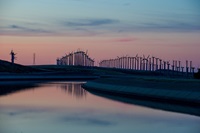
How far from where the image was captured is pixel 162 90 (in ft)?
152

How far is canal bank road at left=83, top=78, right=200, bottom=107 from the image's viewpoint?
40.4 m

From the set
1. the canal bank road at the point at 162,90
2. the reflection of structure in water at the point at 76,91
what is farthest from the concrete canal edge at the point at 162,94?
the reflection of structure in water at the point at 76,91

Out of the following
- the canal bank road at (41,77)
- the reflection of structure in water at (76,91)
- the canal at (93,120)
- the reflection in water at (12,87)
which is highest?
the canal bank road at (41,77)

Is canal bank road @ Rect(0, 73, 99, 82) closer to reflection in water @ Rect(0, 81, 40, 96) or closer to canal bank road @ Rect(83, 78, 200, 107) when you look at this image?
reflection in water @ Rect(0, 81, 40, 96)

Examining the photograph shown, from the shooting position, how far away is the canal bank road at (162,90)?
40.4 m

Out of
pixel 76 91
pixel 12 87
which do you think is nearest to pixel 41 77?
pixel 12 87

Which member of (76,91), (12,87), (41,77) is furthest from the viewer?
(41,77)

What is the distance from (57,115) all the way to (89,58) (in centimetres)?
15582

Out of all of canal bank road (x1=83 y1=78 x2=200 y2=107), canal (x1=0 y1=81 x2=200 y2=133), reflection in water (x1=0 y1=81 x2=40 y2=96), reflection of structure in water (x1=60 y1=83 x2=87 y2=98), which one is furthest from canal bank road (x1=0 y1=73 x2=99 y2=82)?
canal (x1=0 y1=81 x2=200 y2=133)

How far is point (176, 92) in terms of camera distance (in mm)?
43438

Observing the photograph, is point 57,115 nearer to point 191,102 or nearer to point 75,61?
point 191,102

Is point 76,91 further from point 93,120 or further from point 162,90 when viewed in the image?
point 93,120

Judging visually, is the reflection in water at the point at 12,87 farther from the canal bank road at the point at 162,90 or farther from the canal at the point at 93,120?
the canal at the point at 93,120

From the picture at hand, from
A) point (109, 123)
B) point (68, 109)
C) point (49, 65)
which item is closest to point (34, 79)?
point (49, 65)
